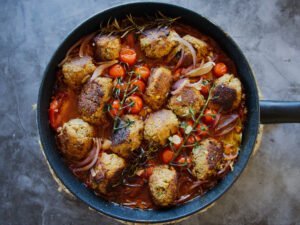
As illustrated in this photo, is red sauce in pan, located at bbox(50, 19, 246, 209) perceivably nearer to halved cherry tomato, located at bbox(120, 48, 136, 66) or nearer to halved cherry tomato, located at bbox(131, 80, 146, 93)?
→ halved cherry tomato, located at bbox(120, 48, 136, 66)

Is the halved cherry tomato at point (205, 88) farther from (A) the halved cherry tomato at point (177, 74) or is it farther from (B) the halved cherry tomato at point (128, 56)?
(B) the halved cherry tomato at point (128, 56)

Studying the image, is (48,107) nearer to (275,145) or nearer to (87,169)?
(87,169)

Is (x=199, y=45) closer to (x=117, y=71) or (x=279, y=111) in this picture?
(x=117, y=71)

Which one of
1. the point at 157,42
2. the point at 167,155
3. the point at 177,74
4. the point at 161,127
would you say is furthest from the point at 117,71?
the point at 167,155

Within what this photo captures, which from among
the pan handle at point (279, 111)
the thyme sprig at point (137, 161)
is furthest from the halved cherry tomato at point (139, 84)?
the pan handle at point (279, 111)

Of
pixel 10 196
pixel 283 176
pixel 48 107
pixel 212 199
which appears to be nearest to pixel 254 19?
pixel 283 176

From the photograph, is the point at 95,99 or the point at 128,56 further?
the point at 128,56
